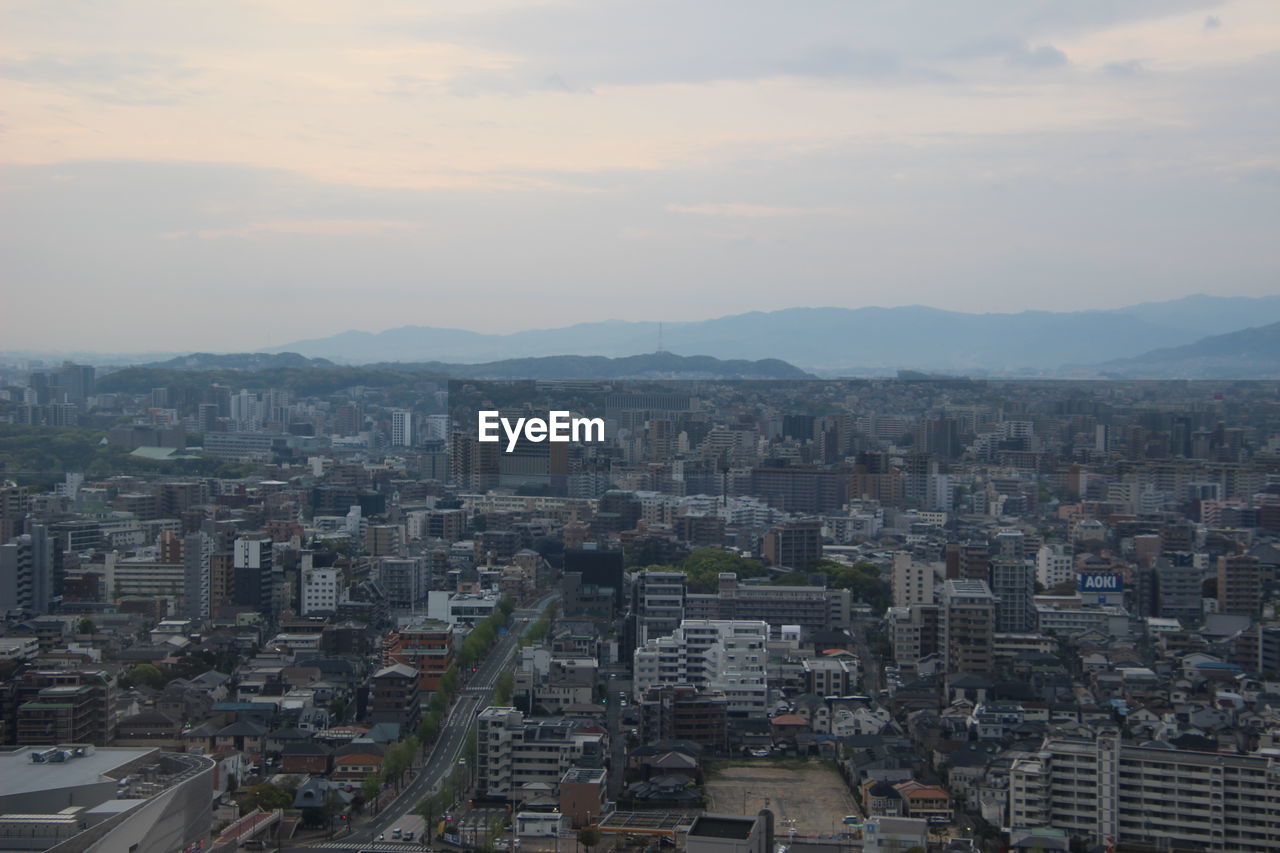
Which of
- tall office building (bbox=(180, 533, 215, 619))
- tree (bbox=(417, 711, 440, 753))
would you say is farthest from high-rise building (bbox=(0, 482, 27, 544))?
tree (bbox=(417, 711, 440, 753))

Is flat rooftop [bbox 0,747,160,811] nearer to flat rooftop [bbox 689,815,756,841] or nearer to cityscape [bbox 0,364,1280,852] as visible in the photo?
cityscape [bbox 0,364,1280,852]

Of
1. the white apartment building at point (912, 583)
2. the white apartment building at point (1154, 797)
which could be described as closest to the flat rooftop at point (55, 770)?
the white apartment building at point (1154, 797)

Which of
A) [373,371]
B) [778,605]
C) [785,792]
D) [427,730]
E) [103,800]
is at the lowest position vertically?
[785,792]

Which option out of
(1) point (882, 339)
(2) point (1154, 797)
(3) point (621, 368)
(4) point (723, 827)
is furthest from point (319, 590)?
(1) point (882, 339)

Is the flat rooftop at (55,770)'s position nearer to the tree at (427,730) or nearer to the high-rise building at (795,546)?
the tree at (427,730)

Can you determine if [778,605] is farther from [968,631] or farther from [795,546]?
[795,546]

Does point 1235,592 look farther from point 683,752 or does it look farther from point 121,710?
point 121,710

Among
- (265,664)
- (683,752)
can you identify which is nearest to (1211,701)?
(683,752)
